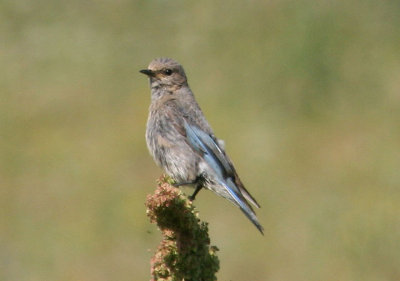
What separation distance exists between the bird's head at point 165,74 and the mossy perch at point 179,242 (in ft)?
9.15

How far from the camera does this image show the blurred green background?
10.2m

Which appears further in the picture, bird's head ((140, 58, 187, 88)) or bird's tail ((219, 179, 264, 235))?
bird's head ((140, 58, 187, 88))

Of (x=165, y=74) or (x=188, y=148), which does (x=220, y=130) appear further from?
(x=188, y=148)

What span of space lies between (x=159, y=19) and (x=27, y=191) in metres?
3.94

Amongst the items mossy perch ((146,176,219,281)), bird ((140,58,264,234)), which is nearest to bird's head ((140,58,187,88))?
bird ((140,58,264,234))

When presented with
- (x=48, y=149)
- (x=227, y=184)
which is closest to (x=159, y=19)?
(x=48, y=149)

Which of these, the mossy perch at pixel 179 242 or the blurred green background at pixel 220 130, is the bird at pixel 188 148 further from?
the blurred green background at pixel 220 130

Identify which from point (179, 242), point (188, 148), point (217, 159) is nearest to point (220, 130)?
point (188, 148)

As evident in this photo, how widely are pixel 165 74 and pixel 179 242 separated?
2965 millimetres

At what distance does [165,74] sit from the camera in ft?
24.3

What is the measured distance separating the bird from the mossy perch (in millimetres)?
1514

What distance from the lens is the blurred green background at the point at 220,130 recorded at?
403 inches

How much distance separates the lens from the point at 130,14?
587 inches

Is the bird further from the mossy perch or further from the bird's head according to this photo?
the mossy perch
